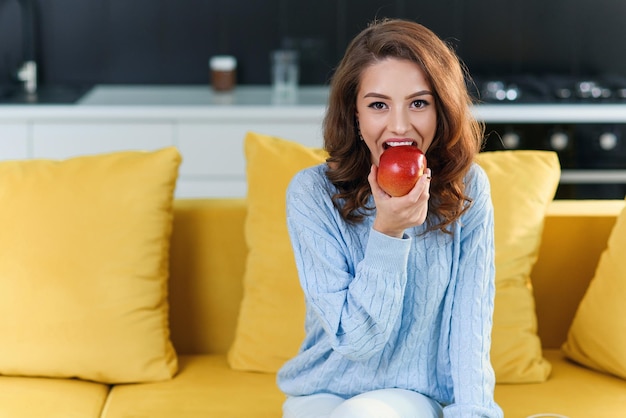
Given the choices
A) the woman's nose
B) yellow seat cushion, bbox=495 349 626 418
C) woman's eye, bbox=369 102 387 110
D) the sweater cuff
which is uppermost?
woman's eye, bbox=369 102 387 110

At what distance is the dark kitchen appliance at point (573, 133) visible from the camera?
4.04m

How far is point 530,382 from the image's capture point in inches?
101

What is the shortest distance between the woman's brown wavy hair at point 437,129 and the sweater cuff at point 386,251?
15cm

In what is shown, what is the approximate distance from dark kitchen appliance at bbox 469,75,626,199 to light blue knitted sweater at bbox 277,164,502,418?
6.17ft

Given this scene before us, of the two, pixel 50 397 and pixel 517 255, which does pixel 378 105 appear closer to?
pixel 517 255

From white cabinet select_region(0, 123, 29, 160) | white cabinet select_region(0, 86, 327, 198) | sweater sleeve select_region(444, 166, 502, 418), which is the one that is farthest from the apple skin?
white cabinet select_region(0, 123, 29, 160)

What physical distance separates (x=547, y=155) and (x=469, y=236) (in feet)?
2.23

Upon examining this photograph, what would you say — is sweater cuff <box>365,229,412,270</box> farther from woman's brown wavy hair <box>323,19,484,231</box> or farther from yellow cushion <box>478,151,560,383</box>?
yellow cushion <box>478,151,560,383</box>

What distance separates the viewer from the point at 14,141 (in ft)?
13.1

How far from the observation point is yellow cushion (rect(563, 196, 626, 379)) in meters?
2.54

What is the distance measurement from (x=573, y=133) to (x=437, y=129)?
210 cm

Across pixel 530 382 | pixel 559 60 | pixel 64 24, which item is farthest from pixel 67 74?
pixel 530 382

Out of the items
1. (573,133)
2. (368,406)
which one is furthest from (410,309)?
(573,133)

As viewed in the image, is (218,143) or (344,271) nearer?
(344,271)
